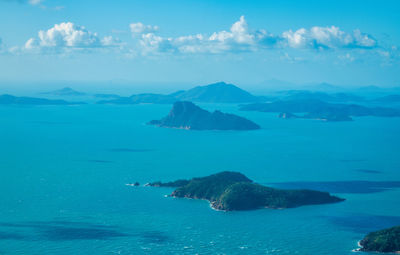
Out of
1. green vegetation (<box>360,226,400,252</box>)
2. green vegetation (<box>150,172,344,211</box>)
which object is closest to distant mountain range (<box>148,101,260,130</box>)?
green vegetation (<box>150,172,344,211</box>)

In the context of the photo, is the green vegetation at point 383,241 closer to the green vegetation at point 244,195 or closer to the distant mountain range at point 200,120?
the green vegetation at point 244,195

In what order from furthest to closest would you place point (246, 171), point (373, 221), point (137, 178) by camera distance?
point (246, 171) → point (137, 178) → point (373, 221)

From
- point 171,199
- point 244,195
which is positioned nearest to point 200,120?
point 171,199

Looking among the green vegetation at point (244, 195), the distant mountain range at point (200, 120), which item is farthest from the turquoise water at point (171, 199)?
the distant mountain range at point (200, 120)

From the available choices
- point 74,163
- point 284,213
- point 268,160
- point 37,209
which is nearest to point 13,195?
point 37,209

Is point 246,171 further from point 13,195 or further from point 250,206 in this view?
point 13,195

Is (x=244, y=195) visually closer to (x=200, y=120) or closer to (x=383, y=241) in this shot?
(x=383, y=241)
